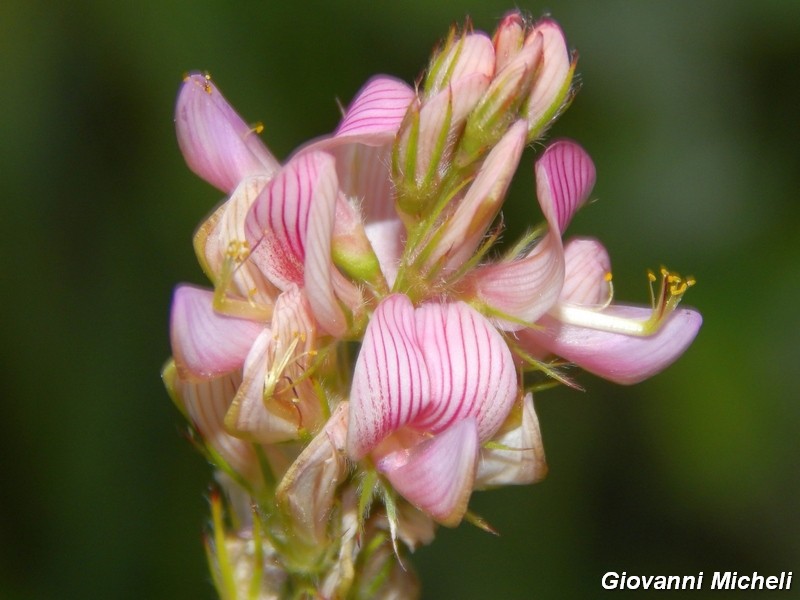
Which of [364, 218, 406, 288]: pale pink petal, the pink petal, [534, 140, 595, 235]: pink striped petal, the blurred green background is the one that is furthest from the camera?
the blurred green background

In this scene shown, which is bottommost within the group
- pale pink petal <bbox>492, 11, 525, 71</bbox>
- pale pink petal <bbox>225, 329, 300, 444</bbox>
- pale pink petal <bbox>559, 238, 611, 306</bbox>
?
pale pink petal <bbox>225, 329, 300, 444</bbox>

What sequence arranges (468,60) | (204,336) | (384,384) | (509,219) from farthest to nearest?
1. (509,219)
2. (468,60)
3. (204,336)
4. (384,384)

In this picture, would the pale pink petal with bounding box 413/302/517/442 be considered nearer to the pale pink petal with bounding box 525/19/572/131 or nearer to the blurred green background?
the pale pink petal with bounding box 525/19/572/131

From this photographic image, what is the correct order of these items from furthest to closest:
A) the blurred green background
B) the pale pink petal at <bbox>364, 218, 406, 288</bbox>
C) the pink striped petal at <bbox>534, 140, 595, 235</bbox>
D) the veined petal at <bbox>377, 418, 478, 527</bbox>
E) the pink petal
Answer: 1. the blurred green background
2. the pale pink petal at <bbox>364, 218, 406, 288</bbox>
3. the pink petal
4. the pink striped petal at <bbox>534, 140, 595, 235</bbox>
5. the veined petal at <bbox>377, 418, 478, 527</bbox>

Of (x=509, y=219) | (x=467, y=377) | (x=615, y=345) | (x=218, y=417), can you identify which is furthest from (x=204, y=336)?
(x=509, y=219)

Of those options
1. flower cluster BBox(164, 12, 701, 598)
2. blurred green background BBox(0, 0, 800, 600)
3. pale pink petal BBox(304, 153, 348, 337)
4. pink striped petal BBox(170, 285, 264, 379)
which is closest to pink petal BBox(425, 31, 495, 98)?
flower cluster BBox(164, 12, 701, 598)

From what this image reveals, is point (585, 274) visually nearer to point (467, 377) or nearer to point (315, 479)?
point (467, 377)

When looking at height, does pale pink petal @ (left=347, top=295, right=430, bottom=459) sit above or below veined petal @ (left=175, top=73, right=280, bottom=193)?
below

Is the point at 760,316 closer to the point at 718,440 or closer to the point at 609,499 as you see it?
the point at 718,440

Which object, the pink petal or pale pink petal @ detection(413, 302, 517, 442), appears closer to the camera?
pale pink petal @ detection(413, 302, 517, 442)
